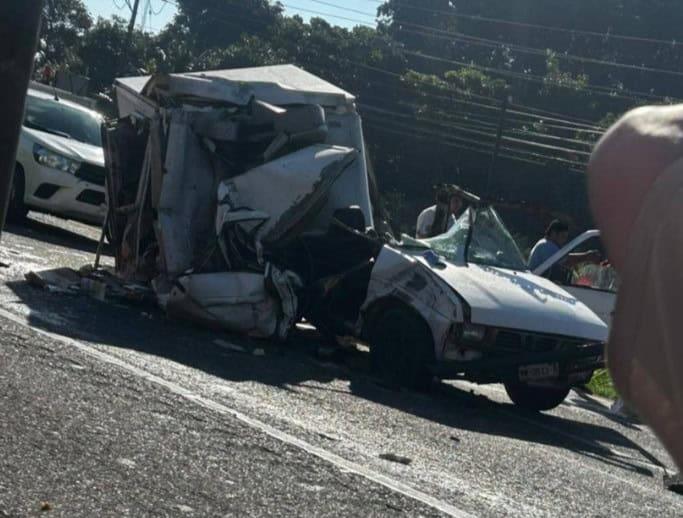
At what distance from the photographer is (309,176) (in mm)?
12406

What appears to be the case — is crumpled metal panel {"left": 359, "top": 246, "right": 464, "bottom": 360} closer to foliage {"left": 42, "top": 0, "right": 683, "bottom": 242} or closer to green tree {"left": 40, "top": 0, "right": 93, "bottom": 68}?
foliage {"left": 42, "top": 0, "right": 683, "bottom": 242}

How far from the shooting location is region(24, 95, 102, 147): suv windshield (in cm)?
1881

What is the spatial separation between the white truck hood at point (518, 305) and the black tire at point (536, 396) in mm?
633

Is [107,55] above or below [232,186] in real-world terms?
above

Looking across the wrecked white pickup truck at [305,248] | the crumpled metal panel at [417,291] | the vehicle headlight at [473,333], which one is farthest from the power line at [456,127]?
the vehicle headlight at [473,333]

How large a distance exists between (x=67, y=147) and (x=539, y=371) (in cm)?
910

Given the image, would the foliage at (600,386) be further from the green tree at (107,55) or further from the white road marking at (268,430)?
the green tree at (107,55)

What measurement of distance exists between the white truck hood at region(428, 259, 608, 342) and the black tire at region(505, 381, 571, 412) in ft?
2.08

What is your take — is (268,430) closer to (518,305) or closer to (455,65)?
(518,305)

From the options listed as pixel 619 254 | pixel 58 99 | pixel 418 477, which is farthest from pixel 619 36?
pixel 619 254

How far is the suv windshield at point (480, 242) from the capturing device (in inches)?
464

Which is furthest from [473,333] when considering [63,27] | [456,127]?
[63,27]

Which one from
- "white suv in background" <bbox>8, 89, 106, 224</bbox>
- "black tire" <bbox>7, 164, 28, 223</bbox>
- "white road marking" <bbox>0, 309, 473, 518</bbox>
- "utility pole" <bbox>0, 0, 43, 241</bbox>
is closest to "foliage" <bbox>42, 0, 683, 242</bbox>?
"white suv in background" <bbox>8, 89, 106, 224</bbox>

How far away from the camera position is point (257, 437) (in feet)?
24.0
